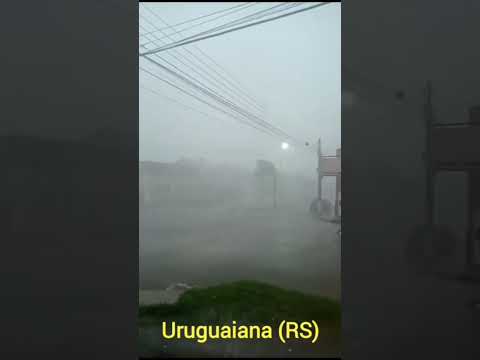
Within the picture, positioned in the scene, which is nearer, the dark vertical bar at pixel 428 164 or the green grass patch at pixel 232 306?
the dark vertical bar at pixel 428 164

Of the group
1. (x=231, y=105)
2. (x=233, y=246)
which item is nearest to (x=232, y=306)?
(x=233, y=246)

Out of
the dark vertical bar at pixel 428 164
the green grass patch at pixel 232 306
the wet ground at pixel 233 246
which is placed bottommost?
the green grass patch at pixel 232 306

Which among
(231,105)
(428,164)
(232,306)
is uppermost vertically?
(231,105)

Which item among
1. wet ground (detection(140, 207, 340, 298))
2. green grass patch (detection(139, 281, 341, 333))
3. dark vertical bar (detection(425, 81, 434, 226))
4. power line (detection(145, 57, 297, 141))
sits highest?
power line (detection(145, 57, 297, 141))

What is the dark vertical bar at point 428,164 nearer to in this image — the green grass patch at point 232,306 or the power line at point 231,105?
the power line at point 231,105

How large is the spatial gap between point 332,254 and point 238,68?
1178 mm

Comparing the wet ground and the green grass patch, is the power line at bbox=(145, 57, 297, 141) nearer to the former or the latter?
the wet ground

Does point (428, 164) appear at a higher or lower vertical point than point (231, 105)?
lower

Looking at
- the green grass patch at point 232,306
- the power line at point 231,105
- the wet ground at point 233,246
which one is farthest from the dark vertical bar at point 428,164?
the green grass patch at point 232,306

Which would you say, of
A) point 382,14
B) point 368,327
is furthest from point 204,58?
point 368,327

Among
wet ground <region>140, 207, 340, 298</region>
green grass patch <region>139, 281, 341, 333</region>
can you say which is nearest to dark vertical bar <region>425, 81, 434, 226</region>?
wet ground <region>140, 207, 340, 298</region>

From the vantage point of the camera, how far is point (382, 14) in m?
1.44

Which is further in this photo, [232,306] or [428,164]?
[232,306]

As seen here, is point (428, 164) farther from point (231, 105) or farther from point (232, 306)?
point (232, 306)
